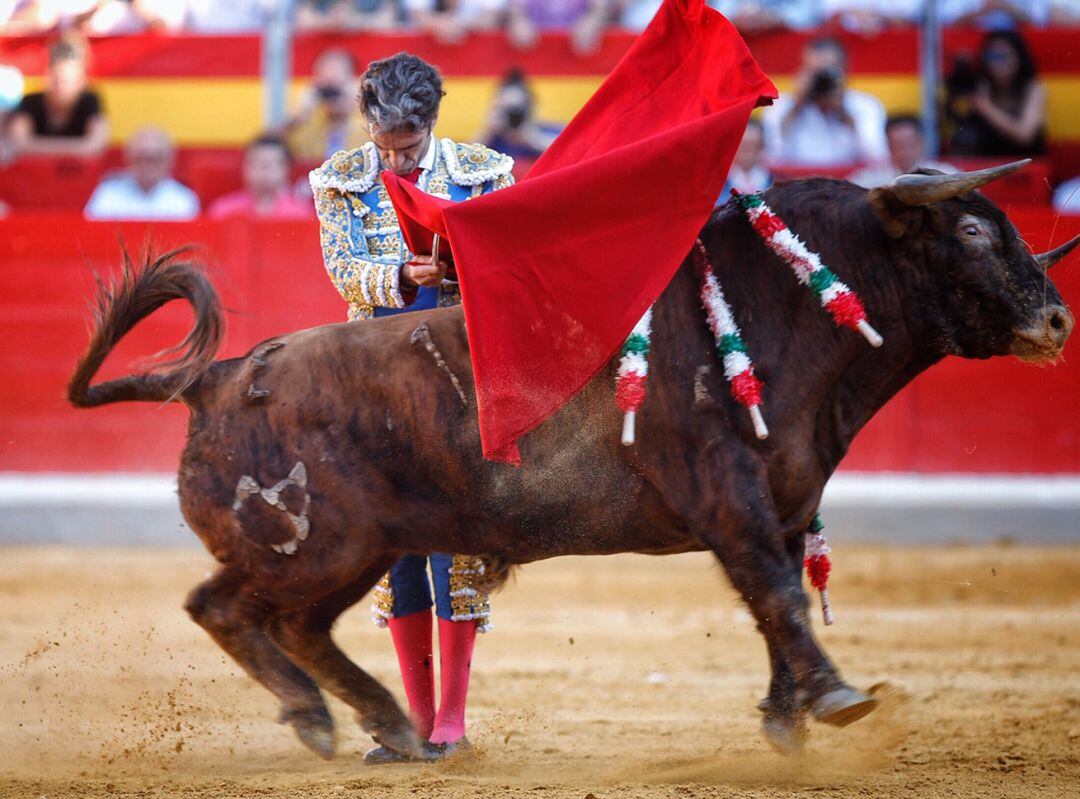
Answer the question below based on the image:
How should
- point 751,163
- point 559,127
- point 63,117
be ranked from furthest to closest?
point 63,117
point 559,127
point 751,163

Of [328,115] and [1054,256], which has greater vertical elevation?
[328,115]

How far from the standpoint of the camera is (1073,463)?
23.5 ft

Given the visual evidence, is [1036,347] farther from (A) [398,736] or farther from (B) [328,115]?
(B) [328,115]

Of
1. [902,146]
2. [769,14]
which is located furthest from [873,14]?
[902,146]

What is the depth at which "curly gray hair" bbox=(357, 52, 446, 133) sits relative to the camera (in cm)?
332

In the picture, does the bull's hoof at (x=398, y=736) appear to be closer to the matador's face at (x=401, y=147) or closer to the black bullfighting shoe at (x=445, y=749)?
the black bullfighting shoe at (x=445, y=749)

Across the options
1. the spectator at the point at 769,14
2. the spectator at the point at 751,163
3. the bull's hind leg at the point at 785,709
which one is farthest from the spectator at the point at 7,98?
the bull's hind leg at the point at 785,709

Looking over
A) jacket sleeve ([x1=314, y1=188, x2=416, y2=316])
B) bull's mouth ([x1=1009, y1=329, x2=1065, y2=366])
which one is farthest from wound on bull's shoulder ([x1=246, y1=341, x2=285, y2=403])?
bull's mouth ([x1=1009, y1=329, x2=1065, y2=366])

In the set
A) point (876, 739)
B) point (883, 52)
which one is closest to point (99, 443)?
point (883, 52)

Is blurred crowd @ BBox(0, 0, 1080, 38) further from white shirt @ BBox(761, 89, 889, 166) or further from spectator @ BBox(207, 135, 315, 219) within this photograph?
spectator @ BBox(207, 135, 315, 219)

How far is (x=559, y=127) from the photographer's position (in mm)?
7660

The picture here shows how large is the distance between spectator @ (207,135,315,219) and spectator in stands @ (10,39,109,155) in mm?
1147

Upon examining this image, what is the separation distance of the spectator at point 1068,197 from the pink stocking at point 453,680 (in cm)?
441

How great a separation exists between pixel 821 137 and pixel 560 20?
175 cm
